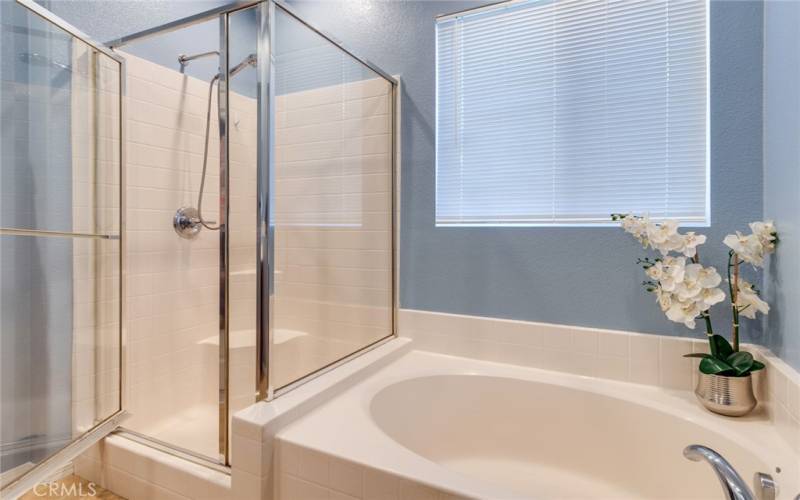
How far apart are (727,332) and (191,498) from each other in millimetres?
1924

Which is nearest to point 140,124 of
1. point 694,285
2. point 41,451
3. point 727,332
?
point 41,451

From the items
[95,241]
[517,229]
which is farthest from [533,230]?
[95,241]

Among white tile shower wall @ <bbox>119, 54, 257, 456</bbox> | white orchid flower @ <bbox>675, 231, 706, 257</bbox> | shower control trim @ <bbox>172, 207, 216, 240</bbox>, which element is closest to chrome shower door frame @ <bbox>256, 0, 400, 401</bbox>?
white tile shower wall @ <bbox>119, 54, 257, 456</bbox>

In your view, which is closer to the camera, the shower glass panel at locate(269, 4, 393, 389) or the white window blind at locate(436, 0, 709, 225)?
the shower glass panel at locate(269, 4, 393, 389)

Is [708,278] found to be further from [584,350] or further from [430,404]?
[430,404]

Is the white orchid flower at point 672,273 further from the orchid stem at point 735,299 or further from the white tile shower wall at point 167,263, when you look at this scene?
the white tile shower wall at point 167,263

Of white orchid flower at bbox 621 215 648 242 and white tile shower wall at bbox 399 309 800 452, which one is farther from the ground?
white orchid flower at bbox 621 215 648 242

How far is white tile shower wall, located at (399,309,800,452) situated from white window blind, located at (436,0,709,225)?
455 millimetres

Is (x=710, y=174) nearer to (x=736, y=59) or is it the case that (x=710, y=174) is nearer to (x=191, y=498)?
(x=736, y=59)

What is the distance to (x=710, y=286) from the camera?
1273 millimetres

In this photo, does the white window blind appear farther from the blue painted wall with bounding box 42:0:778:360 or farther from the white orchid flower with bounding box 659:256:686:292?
the white orchid flower with bounding box 659:256:686:292

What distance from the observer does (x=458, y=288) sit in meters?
1.84

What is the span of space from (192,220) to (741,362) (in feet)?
6.94

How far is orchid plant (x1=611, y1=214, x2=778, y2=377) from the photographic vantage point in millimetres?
1230
